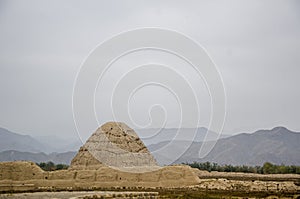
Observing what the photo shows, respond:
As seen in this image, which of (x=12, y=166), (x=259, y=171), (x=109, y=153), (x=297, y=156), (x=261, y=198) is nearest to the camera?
(x=261, y=198)

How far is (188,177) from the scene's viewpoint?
5484cm

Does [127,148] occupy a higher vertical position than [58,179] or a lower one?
higher

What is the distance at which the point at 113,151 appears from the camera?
6694 centimetres

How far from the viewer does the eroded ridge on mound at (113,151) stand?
215 feet

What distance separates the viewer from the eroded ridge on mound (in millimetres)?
65500

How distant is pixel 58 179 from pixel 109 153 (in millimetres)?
10566

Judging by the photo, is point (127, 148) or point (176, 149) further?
point (176, 149)

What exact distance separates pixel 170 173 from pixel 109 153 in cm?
1455

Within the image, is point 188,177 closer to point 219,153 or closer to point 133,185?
point 133,185

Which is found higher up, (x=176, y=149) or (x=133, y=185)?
(x=176, y=149)

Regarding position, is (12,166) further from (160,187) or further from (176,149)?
(176,149)

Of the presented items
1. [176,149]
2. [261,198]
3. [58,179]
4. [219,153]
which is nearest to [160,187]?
[58,179]

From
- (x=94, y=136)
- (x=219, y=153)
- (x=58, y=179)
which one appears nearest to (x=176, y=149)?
(x=219, y=153)

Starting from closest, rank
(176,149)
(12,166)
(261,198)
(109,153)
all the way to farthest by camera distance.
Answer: (261,198), (12,166), (109,153), (176,149)
